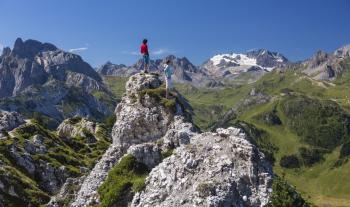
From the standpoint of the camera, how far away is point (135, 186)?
5422 cm

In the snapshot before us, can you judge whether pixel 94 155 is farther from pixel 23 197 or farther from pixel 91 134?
pixel 23 197

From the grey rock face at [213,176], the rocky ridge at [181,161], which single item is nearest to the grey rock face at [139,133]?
the rocky ridge at [181,161]

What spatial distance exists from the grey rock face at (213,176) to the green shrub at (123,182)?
273 centimetres

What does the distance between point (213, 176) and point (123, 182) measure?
13.0m

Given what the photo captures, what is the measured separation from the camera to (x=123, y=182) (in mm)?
56281

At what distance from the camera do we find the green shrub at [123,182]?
2160 inches

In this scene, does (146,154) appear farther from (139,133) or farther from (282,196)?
(282,196)

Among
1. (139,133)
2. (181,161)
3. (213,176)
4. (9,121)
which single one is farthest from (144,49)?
(9,121)

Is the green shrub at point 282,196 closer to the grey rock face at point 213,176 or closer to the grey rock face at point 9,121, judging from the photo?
the grey rock face at point 213,176

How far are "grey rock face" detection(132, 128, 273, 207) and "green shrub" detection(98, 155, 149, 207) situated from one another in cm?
273

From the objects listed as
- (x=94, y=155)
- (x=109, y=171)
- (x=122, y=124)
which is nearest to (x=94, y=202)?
(x=109, y=171)

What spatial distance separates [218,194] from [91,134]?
12116cm

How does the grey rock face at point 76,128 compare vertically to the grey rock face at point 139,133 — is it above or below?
above

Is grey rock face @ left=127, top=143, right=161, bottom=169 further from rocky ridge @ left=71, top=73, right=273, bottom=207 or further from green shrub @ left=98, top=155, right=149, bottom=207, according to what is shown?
green shrub @ left=98, top=155, right=149, bottom=207
